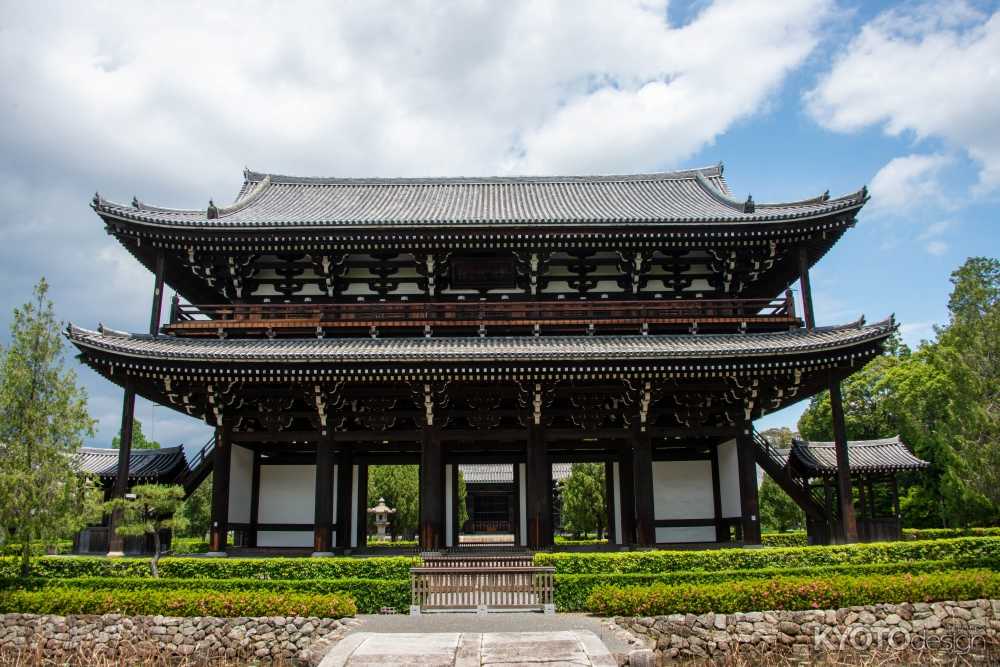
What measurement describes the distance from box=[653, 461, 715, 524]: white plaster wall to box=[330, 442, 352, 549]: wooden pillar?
10464mm

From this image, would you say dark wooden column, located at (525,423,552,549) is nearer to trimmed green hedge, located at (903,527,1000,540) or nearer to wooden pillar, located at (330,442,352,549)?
wooden pillar, located at (330,442,352,549)

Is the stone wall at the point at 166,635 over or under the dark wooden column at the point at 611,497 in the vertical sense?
under

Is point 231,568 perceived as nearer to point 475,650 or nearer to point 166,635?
point 166,635

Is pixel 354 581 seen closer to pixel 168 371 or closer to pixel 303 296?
pixel 168 371

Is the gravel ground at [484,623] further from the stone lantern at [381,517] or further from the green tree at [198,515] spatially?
the green tree at [198,515]

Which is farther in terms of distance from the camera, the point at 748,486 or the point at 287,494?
the point at 287,494

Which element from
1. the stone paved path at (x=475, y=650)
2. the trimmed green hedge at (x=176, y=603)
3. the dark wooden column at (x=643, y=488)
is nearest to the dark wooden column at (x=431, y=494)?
the trimmed green hedge at (x=176, y=603)

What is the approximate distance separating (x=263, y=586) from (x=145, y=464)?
10131mm

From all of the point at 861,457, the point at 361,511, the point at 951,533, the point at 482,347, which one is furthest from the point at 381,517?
the point at 951,533

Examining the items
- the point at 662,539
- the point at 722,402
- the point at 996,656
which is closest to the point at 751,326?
the point at 722,402

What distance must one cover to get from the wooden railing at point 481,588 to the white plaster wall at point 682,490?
6.93m

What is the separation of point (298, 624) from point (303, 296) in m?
12.2

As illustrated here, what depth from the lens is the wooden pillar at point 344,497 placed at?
22.8 metres

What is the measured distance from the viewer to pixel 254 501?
74.4 ft
